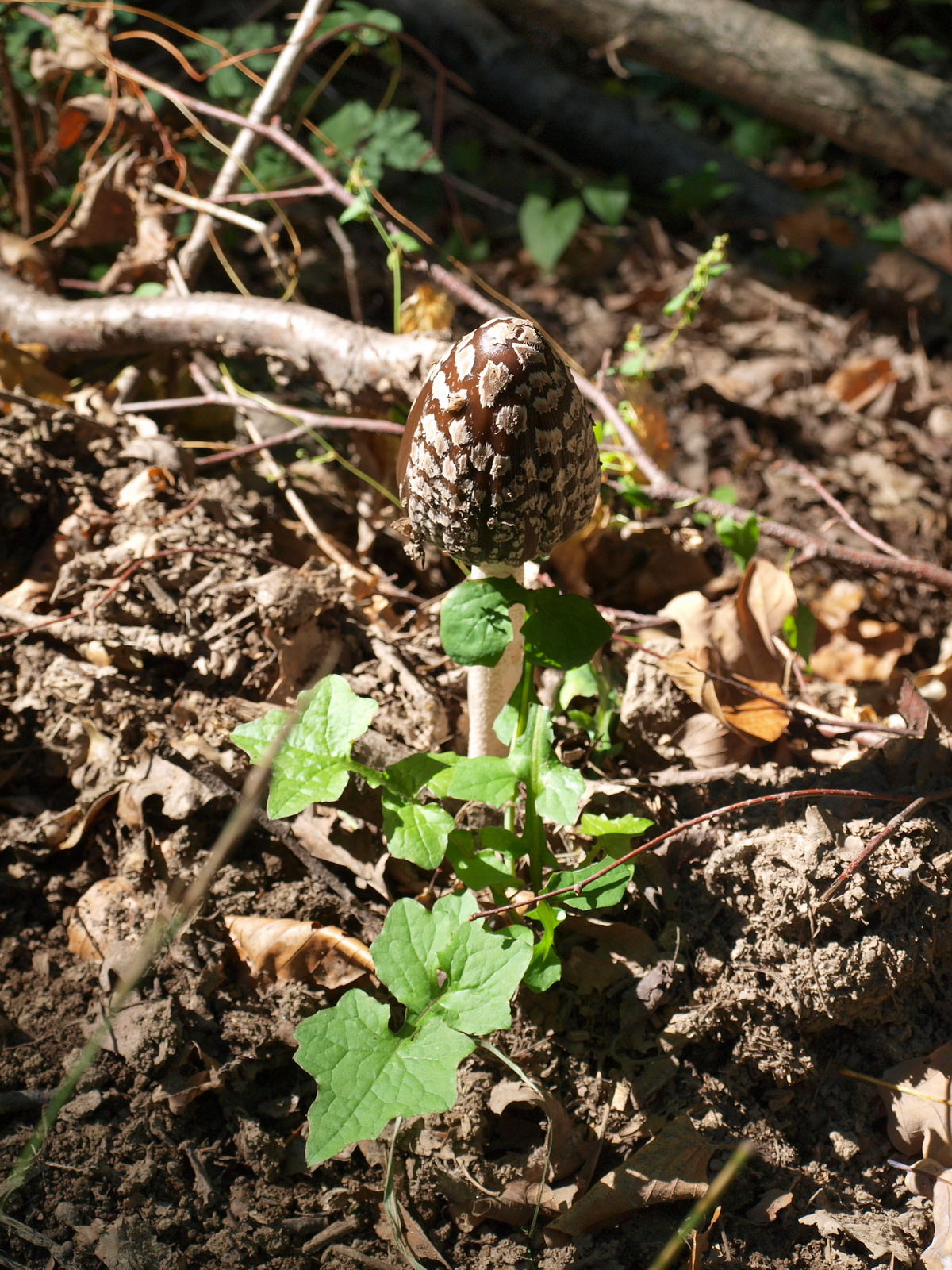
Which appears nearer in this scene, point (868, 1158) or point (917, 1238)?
point (917, 1238)

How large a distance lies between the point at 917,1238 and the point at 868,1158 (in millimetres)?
164

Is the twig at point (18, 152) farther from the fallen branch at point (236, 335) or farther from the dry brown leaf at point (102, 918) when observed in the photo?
the dry brown leaf at point (102, 918)

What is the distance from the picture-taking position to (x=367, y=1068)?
165 cm

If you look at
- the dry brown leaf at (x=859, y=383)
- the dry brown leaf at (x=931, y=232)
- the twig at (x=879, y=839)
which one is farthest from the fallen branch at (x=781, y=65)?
the twig at (x=879, y=839)

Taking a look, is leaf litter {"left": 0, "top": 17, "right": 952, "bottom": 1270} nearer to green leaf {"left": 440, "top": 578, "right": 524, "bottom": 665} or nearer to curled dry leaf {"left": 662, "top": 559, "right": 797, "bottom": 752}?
curled dry leaf {"left": 662, "top": 559, "right": 797, "bottom": 752}

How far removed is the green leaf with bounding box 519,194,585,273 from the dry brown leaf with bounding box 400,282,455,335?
1.15m

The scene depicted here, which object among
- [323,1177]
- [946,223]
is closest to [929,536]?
[946,223]

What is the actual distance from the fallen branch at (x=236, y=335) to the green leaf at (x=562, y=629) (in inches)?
45.7

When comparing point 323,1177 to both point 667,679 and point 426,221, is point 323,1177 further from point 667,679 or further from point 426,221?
point 426,221

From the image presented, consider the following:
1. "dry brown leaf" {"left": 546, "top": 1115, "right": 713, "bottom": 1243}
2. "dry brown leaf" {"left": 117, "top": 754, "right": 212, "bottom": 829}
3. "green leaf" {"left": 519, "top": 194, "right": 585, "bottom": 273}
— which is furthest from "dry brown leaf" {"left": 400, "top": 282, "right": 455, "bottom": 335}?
"dry brown leaf" {"left": 546, "top": 1115, "right": 713, "bottom": 1243}

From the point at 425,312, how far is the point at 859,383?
2.18 m

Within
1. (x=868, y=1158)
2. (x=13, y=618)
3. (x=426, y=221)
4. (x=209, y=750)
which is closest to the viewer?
(x=868, y=1158)

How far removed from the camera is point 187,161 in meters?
3.84

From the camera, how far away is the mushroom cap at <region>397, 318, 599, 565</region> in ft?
5.53
